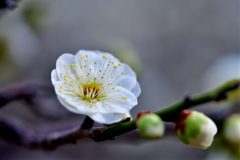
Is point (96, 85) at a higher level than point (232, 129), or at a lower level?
higher

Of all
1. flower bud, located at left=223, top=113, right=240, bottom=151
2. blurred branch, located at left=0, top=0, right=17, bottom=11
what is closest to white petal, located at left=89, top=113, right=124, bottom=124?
blurred branch, located at left=0, top=0, right=17, bottom=11

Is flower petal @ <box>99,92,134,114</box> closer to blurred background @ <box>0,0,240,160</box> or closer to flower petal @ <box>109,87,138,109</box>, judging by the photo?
flower petal @ <box>109,87,138,109</box>

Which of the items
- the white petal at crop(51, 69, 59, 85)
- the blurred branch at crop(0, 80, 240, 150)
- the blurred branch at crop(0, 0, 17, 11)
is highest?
the blurred branch at crop(0, 0, 17, 11)

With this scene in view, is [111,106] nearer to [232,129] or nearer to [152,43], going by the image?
[232,129]

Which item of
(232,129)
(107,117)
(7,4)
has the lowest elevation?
(232,129)

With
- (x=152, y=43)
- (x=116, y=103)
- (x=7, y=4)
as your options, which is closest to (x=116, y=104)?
(x=116, y=103)

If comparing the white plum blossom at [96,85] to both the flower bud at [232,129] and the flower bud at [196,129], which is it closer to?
the flower bud at [196,129]

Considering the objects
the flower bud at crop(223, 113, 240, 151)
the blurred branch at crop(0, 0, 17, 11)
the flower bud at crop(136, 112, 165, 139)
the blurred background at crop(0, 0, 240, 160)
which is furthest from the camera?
the blurred background at crop(0, 0, 240, 160)
